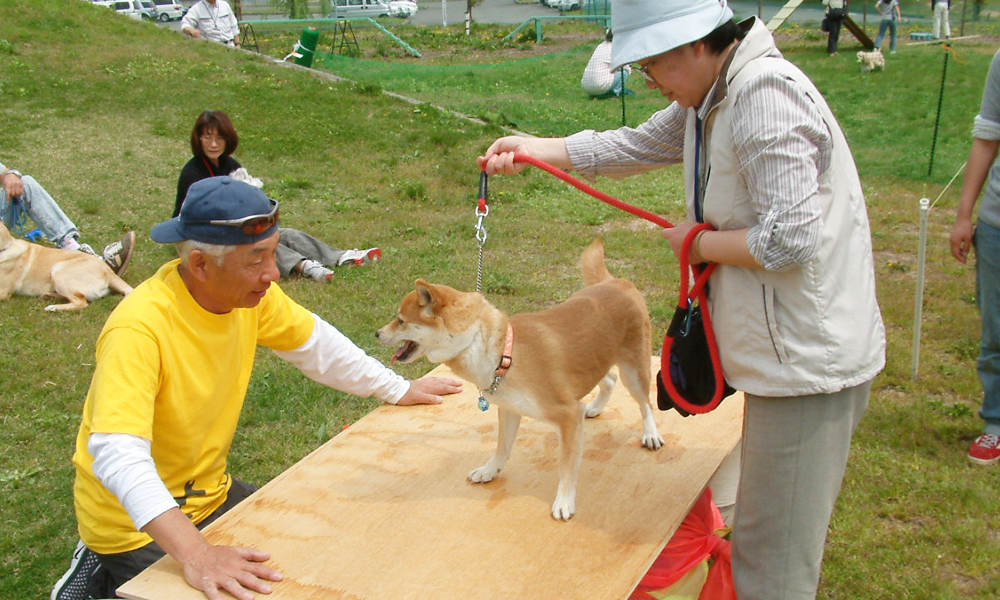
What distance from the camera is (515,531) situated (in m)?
2.99

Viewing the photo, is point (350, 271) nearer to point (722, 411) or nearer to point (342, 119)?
point (722, 411)

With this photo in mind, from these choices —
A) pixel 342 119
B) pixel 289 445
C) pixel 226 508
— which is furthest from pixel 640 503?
pixel 342 119

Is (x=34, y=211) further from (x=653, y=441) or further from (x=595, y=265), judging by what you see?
(x=653, y=441)

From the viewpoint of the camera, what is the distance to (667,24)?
2201mm

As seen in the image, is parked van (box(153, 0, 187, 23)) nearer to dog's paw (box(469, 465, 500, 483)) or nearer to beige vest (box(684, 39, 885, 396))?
dog's paw (box(469, 465, 500, 483))

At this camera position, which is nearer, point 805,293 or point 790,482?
point 805,293

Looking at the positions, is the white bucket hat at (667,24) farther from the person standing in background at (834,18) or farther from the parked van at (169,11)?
the parked van at (169,11)

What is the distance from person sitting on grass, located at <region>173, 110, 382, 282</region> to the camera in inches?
282

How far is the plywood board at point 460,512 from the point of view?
2670 mm

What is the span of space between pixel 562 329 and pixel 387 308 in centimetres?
339

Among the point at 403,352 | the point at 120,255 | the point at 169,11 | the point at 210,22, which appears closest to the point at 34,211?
the point at 120,255

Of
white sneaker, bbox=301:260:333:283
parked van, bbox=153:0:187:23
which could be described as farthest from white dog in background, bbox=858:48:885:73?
parked van, bbox=153:0:187:23

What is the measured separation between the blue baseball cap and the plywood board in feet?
3.51

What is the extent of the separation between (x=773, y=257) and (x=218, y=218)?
5.70 feet
